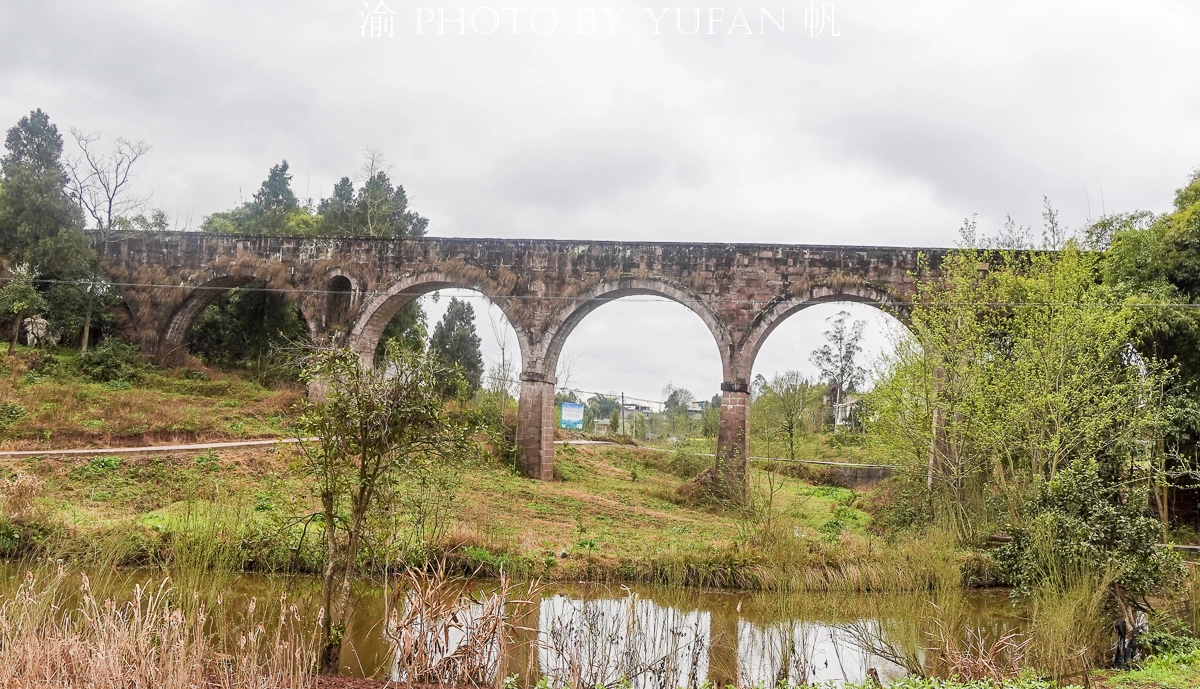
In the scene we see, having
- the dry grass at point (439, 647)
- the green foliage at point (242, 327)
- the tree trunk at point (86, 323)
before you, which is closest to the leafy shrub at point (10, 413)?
the tree trunk at point (86, 323)

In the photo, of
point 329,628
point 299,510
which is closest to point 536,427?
point 299,510

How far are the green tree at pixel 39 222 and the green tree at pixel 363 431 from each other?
18.5m

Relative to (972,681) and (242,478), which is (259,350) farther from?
(972,681)

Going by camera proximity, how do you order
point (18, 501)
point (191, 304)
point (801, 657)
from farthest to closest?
point (191, 304)
point (18, 501)
point (801, 657)

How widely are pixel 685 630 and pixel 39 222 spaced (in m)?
20.6

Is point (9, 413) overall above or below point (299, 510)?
above

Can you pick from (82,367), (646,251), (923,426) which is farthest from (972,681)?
(82,367)

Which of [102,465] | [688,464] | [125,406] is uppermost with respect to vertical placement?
[125,406]

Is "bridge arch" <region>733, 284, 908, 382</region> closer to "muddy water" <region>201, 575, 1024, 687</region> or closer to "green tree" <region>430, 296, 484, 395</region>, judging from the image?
"muddy water" <region>201, 575, 1024, 687</region>

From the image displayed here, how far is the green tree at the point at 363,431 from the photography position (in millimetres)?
6238

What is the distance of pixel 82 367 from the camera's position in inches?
801

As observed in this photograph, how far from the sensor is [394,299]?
2064 cm

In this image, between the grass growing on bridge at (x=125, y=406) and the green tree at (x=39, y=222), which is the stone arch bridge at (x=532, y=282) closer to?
the green tree at (x=39, y=222)

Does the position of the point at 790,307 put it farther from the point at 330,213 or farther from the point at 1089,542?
the point at 330,213
